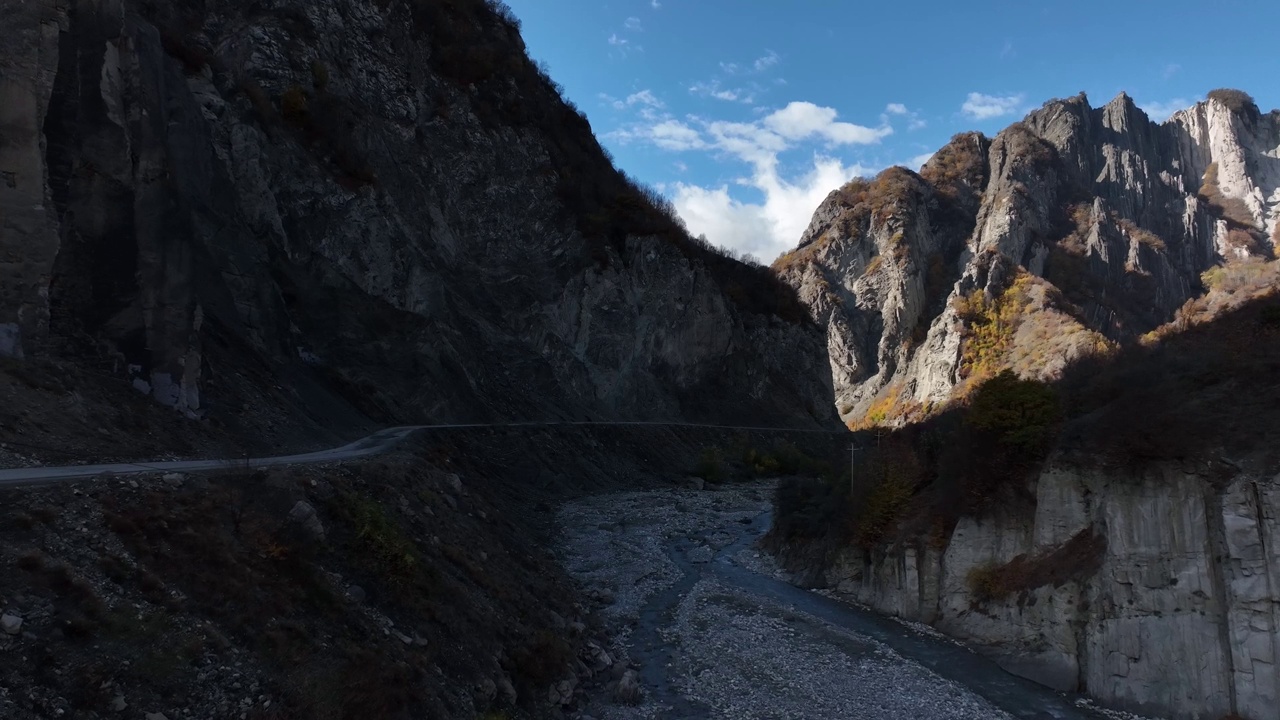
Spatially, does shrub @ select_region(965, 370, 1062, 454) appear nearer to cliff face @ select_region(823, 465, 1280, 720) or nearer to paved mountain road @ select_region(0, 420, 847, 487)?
cliff face @ select_region(823, 465, 1280, 720)

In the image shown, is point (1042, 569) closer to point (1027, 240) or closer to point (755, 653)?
point (755, 653)

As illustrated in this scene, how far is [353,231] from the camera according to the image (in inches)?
1495

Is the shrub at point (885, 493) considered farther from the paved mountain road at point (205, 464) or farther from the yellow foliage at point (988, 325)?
the yellow foliage at point (988, 325)

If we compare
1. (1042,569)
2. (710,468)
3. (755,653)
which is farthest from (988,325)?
(755,653)

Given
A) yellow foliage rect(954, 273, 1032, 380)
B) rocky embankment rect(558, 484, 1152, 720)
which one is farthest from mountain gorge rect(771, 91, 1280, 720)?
yellow foliage rect(954, 273, 1032, 380)

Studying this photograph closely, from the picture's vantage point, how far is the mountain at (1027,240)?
447 ft

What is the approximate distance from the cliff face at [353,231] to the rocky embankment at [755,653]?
13.3 meters

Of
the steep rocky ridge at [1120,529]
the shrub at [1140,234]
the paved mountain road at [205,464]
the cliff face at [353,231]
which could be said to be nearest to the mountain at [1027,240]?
the shrub at [1140,234]

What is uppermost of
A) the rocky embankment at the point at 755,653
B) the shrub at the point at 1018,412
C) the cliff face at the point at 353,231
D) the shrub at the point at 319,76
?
the shrub at the point at 319,76

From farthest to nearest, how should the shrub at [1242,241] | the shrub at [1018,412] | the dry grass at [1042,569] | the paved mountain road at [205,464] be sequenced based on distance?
the shrub at [1242,241] → the shrub at [1018,412] → the dry grass at [1042,569] → the paved mountain road at [205,464]

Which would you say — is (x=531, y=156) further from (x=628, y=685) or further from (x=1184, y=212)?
(x=1184, y=212)

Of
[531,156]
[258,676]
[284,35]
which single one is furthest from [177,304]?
[531,156]

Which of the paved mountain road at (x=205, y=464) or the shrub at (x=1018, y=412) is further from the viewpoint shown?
the shrub at (x=1018, y=412)

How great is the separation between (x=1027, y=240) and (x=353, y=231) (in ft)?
495
